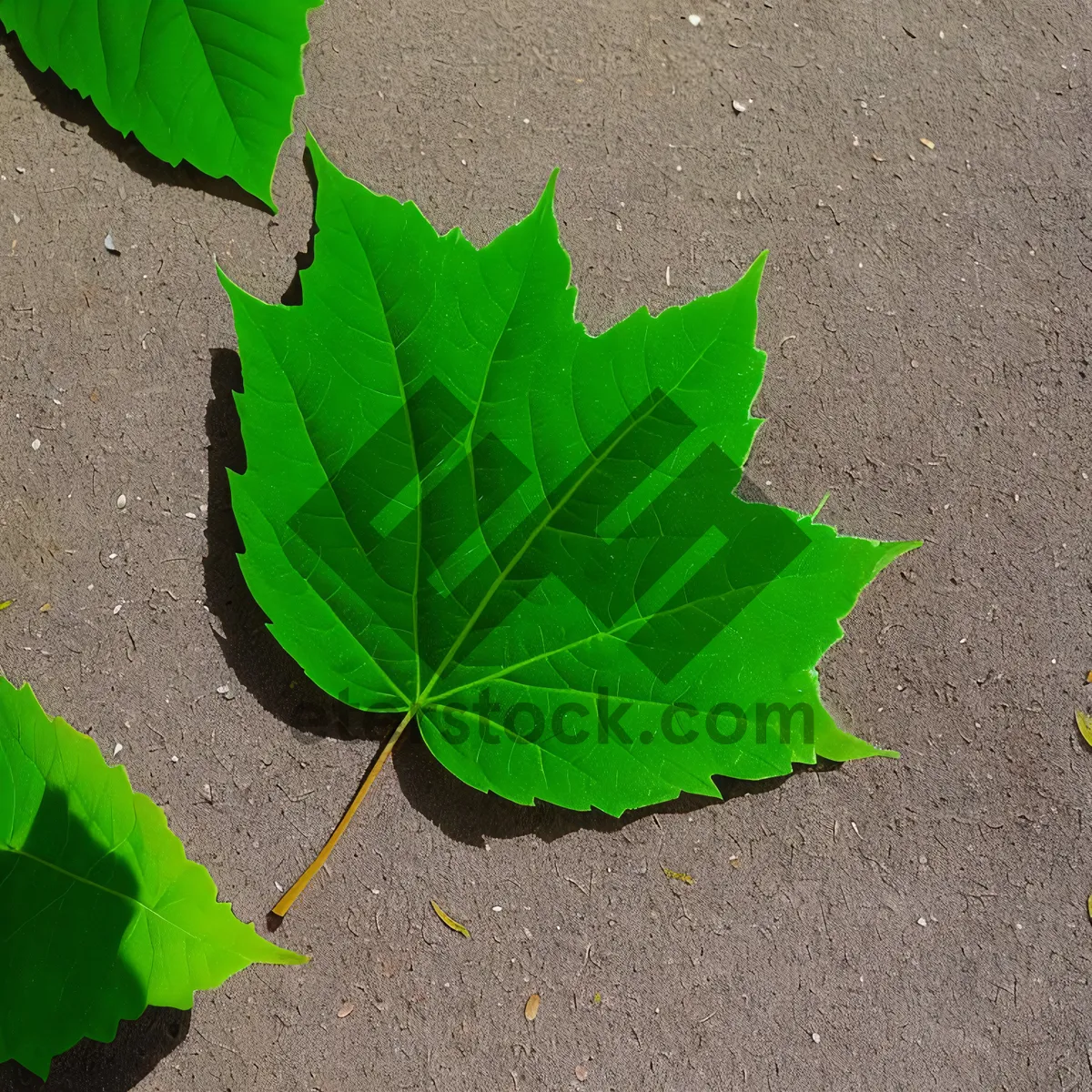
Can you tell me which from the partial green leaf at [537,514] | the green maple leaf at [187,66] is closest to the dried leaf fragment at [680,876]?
the partial green leaf at [537,514]

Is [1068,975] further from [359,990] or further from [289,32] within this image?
[289,32]

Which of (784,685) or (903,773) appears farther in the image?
(903,773)

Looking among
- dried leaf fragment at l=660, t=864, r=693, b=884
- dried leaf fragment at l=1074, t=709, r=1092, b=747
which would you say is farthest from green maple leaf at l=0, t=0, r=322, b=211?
dried leaf fragment at l=1074, t=709, r=1092, b=747

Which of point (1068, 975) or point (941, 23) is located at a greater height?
point (941, 23)

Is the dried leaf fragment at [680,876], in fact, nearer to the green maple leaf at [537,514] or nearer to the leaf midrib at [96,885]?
the green maple leaf at [537,514]

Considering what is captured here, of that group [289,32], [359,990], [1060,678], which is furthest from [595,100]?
[359,990]

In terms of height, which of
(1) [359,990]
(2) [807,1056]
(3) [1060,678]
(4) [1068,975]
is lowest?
(1) [359,990]

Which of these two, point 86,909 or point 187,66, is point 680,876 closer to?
point 86,909
